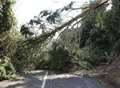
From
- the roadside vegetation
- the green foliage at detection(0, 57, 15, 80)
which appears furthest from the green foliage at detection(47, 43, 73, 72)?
the green foliage at detection(0, 57, 15, 80)

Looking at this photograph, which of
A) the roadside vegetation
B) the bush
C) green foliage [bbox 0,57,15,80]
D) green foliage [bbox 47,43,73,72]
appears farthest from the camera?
green foliage [bbox 47,43,73,72]

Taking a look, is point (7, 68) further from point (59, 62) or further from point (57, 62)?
point (57, 62)

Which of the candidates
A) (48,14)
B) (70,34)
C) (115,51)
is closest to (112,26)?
(115,51)

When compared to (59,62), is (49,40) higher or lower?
higher

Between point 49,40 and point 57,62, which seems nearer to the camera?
point 49,40

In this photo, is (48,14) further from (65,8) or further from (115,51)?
(115,51)

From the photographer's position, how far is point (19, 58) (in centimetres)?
2438

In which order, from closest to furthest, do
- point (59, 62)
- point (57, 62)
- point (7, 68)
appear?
point (7, 68)
point (59, 62)
point (57, 62)

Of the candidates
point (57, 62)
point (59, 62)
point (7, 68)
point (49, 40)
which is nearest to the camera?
point (49, 40)

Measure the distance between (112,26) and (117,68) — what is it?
5.22 metres

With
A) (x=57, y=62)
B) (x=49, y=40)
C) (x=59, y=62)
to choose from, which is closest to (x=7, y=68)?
(x=49, y=40)

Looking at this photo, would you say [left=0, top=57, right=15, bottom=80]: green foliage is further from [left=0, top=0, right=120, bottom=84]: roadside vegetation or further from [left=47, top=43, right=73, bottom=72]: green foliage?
[left=47, top=43, right=73, bottom=72]: green foliage

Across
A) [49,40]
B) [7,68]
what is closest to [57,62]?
[7,68]

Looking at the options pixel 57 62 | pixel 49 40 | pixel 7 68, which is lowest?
pixel 57 62
